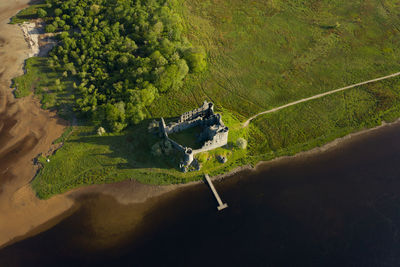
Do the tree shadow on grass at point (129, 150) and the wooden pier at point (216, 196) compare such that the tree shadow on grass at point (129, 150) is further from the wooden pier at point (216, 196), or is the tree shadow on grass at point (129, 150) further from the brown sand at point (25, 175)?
the wooden pier at point (216, 196)

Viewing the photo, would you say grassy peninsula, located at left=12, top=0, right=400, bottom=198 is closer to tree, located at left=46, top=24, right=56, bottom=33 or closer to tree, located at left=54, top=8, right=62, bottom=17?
tree, located at left=54, top=8, right=62, bottom=17

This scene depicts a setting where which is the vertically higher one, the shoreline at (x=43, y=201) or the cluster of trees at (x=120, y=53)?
the cluster of trees at (x=120, y=53)

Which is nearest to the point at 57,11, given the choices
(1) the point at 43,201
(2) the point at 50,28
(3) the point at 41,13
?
(3) the point at 41,13

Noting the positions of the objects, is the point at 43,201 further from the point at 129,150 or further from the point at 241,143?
the point at 241,143

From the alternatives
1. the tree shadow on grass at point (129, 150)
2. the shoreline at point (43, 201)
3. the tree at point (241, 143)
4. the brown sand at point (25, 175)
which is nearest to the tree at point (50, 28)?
the brown sand at point (25, 175)

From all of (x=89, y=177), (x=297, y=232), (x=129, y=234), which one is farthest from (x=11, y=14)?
(x=297, y=232)

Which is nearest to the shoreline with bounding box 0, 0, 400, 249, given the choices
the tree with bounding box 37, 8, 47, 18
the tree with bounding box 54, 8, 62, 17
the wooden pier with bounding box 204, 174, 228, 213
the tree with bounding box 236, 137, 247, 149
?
the wooden pier with bounding box 204, 174, 228, 213
